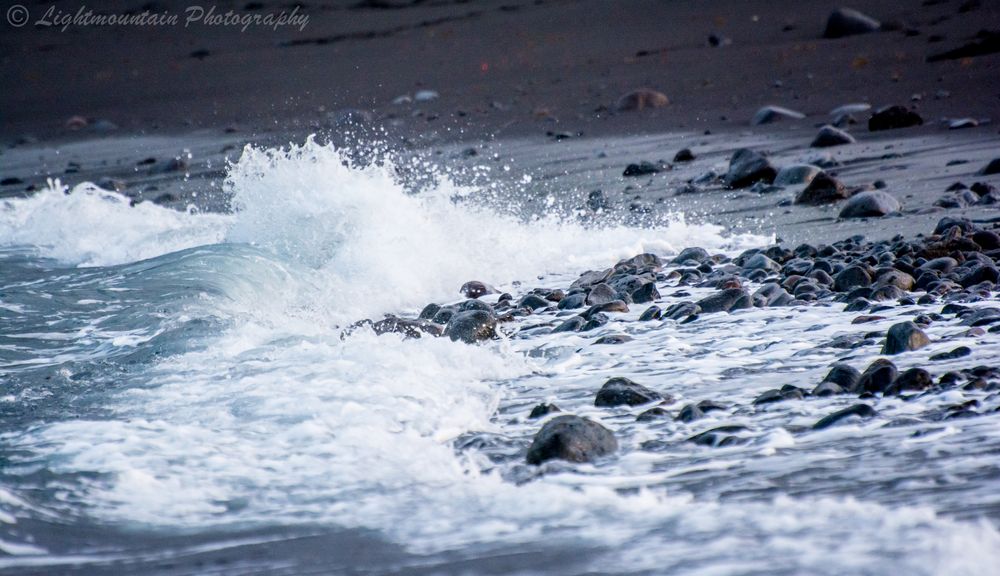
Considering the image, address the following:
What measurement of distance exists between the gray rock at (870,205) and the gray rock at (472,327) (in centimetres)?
293

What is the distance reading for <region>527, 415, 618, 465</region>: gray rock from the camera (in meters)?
3.12

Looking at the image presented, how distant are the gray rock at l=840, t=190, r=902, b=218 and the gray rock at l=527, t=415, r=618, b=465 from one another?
400 centimetres

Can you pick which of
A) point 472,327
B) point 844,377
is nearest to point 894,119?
point 472,327

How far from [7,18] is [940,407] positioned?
74.3ft

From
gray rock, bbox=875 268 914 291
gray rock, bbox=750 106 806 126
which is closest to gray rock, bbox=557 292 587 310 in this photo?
gray rock, bbox=875 268 914 291

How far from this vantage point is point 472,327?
4.76 metres

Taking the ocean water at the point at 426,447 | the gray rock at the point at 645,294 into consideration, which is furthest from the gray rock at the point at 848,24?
the gray rock at the point at 645,294

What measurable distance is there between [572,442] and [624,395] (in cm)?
58

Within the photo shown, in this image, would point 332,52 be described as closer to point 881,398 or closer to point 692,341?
point 692,341

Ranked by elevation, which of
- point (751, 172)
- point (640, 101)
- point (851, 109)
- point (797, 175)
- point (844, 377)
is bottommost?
point (844, 377)

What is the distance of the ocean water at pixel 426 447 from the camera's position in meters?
2.53

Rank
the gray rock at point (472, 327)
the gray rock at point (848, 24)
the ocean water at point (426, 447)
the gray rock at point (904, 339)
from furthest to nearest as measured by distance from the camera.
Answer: the gray rock at point (848, 24) → the gray rock at point (472, 327) → the gray rock at point (904, 339) → the ocean water at point (426, 447)

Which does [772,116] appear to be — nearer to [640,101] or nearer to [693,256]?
[640,101]

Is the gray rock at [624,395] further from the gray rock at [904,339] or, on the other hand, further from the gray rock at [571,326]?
the gray rock at [571,326]
